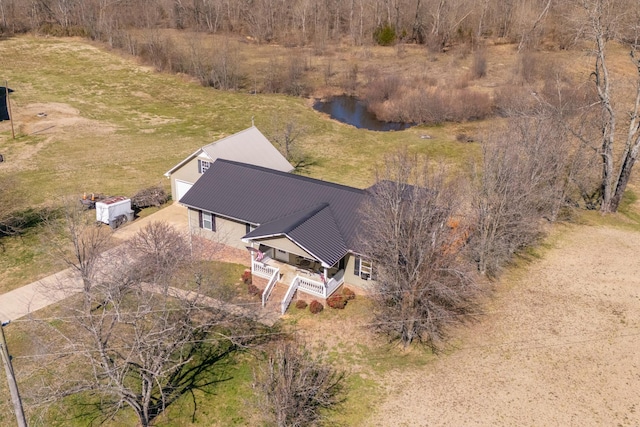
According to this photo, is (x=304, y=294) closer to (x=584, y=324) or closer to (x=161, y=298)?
(x=161, y=298)

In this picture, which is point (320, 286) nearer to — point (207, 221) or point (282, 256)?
point (282, 256)

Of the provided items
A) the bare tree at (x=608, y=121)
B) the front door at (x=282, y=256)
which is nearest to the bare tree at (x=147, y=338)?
the front door at (x=282, y=256)

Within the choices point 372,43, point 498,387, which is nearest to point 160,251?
point 498,387

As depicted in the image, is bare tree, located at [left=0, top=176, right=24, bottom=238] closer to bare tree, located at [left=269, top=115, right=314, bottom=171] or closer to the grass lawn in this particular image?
the grass lawn

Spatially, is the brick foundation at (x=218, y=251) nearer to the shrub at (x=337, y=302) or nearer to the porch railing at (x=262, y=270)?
the porch railing at (x=262, y=270)

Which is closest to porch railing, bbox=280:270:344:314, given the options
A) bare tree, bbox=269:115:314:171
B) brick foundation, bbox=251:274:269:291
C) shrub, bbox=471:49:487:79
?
brick foundation, bbox=251:274:269:291

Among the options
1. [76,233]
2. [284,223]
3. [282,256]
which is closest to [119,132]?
[76,233]

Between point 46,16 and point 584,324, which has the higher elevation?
point 46,16
